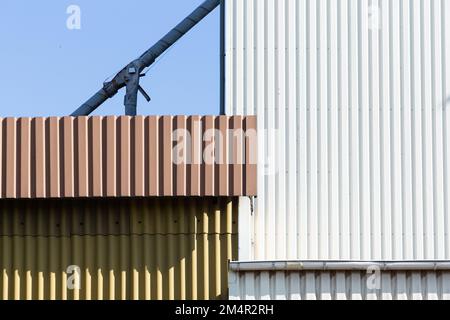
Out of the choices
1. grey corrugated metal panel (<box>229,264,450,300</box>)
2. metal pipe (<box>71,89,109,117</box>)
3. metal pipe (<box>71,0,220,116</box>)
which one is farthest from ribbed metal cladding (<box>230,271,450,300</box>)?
metal pipe (<box>71,89,109,117</box>)

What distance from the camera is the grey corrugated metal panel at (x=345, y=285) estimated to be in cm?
1669

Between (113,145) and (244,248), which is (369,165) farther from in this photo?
(113,145)

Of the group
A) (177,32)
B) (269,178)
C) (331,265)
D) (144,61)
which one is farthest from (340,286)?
(144,61)

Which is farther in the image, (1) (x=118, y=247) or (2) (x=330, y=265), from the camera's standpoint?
(1) (x=118, y=247)

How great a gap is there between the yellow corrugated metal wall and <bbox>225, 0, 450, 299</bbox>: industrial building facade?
648 millimetres

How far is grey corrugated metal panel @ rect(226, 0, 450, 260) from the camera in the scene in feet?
56.7

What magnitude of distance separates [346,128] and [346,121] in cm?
13

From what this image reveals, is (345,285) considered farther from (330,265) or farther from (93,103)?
(93,103)

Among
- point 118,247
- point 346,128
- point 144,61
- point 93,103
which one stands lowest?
point 118,247

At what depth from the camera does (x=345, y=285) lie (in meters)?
16.7

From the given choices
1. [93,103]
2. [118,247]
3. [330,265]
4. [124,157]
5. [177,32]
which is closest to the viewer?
[124,157]

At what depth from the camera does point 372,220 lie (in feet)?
56.8

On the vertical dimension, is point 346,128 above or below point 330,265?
above
